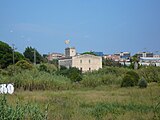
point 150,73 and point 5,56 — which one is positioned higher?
point 5,56

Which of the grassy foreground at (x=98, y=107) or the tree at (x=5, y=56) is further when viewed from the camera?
the tree at (x=5, y=56)

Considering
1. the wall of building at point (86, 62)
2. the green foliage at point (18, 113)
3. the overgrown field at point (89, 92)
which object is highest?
the wall of building at point (86, 62)

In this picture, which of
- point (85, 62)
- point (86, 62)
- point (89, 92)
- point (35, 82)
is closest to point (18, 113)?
point (89, 92)

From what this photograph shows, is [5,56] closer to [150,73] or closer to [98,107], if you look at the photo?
[150,73]

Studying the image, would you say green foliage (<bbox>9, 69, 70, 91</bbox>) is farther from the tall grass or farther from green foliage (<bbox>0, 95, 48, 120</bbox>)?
green foliage (<bbox>0, 95, 48, 120</bbox>)

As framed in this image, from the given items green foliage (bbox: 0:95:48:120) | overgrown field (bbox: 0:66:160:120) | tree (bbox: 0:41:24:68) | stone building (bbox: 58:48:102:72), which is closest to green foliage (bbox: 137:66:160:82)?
overgrown field (bbox: 0:66:160:120)

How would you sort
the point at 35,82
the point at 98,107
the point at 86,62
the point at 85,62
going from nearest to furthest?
the point at 98,107
the point at 35,82
the point at 85,62
the point at 86,62

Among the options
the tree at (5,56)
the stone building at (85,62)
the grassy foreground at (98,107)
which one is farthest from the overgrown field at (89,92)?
the stone building at (85,62)

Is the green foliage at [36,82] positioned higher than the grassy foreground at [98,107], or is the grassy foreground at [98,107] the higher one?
the green foliage at [36,82]

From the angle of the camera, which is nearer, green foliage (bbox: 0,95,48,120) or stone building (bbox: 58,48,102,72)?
green foliage (bbox: 0,95,48,120)

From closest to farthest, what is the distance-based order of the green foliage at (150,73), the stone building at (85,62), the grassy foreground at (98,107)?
the grassy foreground at (98,107) < the green foliage at (150,73) < the stone building at (85,62)

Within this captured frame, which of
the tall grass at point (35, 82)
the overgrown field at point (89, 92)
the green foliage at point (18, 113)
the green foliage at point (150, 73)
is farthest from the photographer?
the green foliage at point (150, 73)

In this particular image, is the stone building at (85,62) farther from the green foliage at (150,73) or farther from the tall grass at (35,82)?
the tall grass at (35,82)

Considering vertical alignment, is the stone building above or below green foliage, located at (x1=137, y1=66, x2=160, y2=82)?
above
